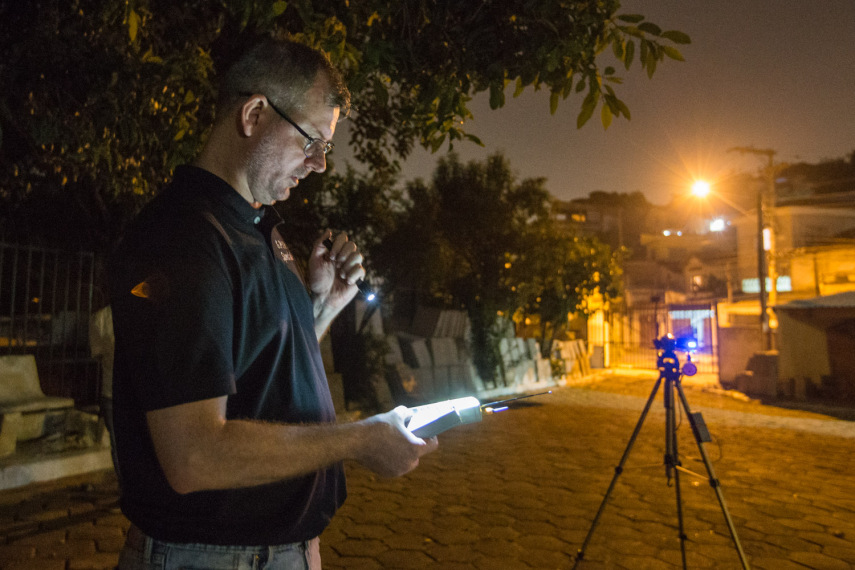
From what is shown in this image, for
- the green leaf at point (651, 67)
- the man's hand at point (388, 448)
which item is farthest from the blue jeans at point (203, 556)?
the green leaf at point (651, 67)

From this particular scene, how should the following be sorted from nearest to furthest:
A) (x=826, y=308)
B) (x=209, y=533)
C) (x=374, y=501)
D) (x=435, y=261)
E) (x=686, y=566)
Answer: (x=209, y=533) < (x=686, y=566) < (x=374, y=501) < (x=435, y=261) < (x=826, y=308)

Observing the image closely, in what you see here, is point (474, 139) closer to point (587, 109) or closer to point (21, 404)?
point (587, 109)

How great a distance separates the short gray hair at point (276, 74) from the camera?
1.51m

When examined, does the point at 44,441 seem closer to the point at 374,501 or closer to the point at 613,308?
the point at 374,501

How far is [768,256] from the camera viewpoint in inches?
1237

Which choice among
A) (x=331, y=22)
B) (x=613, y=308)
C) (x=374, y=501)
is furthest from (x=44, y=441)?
(x=613, y=308)

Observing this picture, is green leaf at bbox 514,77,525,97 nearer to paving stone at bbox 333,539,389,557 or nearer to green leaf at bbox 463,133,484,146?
green leaf at bbox 463,133,484,146

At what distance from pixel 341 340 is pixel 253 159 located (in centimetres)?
1035

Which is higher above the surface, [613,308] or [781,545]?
[613,308]

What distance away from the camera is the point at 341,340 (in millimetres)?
11664

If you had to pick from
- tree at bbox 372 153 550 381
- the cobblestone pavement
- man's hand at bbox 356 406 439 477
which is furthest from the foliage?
man's hand at bbox 356 406 439 477

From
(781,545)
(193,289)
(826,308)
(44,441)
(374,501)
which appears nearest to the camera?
(193,289)

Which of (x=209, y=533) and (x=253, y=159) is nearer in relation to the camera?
(x=209, y=533)

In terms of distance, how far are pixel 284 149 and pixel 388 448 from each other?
0.84 metres
